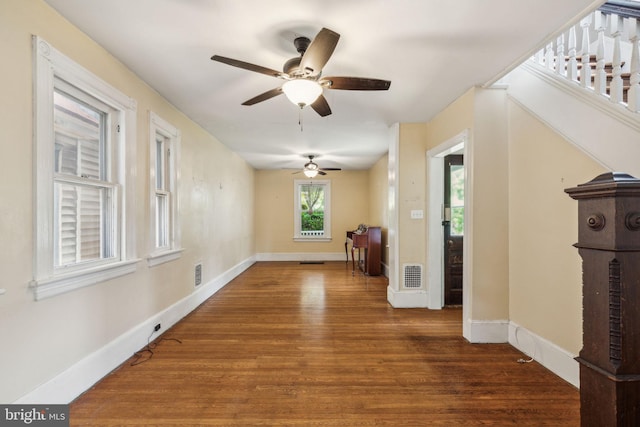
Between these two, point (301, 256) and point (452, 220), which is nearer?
point (452, 220)

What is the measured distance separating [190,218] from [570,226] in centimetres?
374

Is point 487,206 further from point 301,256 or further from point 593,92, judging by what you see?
point 301,256

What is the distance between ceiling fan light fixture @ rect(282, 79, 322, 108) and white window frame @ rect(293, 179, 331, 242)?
18.5 feet

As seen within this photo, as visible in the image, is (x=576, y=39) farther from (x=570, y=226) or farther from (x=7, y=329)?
(x=7, y=329)

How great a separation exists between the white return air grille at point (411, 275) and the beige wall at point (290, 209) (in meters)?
3.86

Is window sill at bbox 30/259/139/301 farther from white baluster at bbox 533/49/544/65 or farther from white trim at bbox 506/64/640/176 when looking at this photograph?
white baluster at bbox 533/49/544/65

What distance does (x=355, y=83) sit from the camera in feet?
6.68

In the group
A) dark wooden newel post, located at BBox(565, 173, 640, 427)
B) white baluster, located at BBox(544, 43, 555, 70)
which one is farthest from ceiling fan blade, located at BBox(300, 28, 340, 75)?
white baluster, located at BBox(544, 43, 555, 70)

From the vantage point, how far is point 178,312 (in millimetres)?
3271

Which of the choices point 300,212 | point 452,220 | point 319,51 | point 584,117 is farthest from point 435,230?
point 300,212

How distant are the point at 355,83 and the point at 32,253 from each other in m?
2.20

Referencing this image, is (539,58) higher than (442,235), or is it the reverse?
(539,58)

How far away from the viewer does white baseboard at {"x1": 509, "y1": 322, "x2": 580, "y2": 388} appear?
2023 millimetres

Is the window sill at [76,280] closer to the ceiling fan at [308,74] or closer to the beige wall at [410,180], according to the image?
the ceiling fan at [308,74]
